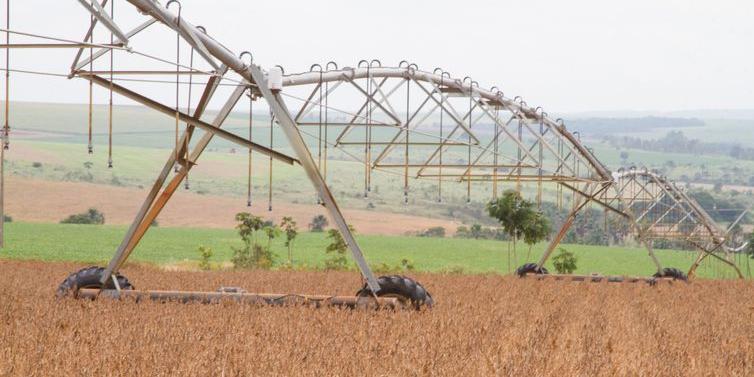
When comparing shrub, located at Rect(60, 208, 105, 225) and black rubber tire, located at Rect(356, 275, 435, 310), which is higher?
black rubber tire, located at Rect(356, 275, 435, 310)

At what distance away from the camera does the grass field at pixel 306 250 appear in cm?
5100

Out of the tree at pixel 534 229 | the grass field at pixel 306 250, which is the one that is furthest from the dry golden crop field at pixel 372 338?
the grass field at pixel 306 250

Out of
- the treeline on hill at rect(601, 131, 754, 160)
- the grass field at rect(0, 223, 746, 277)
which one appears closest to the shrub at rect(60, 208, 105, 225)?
the grass field at rect(0, 223, 746, 277)

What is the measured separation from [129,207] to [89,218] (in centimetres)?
297

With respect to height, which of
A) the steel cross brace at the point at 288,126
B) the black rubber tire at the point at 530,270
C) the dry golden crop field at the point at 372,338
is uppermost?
the steel cross brace at the point at 288,126

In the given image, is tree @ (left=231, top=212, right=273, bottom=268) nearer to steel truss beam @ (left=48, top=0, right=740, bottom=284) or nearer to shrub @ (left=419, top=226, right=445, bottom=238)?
steel truss beam @ (left=48, top=0, right=740, bottom=284)

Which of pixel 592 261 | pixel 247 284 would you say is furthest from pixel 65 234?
pixel 247 284

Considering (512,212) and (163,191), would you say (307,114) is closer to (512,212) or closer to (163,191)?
(163,191)

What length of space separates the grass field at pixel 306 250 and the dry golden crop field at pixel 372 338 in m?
31.4

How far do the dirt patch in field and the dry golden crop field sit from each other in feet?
187

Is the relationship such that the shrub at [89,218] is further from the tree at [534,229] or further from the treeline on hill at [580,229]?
the tree at [534,229]

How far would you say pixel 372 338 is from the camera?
1002 cm

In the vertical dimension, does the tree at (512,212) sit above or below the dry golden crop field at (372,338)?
above

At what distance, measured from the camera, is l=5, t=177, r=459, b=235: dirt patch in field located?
7262 cm
